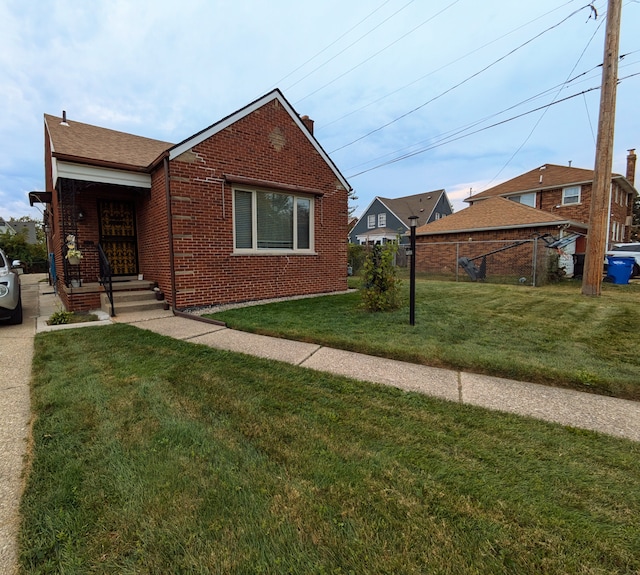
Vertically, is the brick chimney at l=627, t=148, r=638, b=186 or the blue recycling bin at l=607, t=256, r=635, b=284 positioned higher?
the brick chimney at l=627, t=148, r=638, b=186

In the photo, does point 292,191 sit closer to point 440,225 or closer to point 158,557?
point 158,557

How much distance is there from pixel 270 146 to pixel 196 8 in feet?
14.1

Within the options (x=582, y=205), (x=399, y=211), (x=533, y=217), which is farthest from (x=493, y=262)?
(x=399, y=211)

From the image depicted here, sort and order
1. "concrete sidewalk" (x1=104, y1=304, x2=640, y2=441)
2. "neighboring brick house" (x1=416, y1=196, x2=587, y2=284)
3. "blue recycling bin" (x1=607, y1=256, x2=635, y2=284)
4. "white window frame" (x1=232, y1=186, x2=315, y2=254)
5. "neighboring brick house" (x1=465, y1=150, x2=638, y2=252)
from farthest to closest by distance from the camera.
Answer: "neighboring brick house" (x1=465, y1=150, x2=638, y2=252)
"neighboring brick house" (x1=416, y1=196, x2=587, y2=284)
"blue recycling bin" (x1=607, y1=256, x2=635, y2=284)
"white window frame" (x1=232, y1=186, x2=315, y2=254)
"concrete sidewalk" (x1=104, y1=304, x2=640, y2=441)

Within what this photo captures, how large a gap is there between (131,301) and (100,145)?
178 inches

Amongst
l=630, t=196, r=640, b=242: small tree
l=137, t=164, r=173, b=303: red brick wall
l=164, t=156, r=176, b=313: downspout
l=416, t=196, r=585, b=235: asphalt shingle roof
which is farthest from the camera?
l=630, t=196, r=640, b=242: small tree

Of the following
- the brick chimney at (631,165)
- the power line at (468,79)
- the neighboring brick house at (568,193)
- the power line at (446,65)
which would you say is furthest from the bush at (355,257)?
the brick chimney at (631,165)

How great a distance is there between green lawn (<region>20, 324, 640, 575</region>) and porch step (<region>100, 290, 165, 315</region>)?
13.6ft

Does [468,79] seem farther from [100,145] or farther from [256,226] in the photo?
[100,145]

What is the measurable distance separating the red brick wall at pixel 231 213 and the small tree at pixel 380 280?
8.77ft

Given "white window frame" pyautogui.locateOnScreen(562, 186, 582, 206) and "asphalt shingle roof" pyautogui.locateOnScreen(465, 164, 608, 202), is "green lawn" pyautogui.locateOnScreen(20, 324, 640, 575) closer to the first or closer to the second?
"white window frame" pyautogui.locateOnScreen(562, 186, 582, 206)

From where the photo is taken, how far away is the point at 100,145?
8.44 m

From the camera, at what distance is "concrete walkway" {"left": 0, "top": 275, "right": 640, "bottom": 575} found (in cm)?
201

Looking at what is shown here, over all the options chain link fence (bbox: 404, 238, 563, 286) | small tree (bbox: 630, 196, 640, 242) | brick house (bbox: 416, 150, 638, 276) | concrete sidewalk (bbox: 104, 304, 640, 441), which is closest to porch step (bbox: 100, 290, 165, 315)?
concrete sidewalk (bbox: 104, 304, 640, 441)
